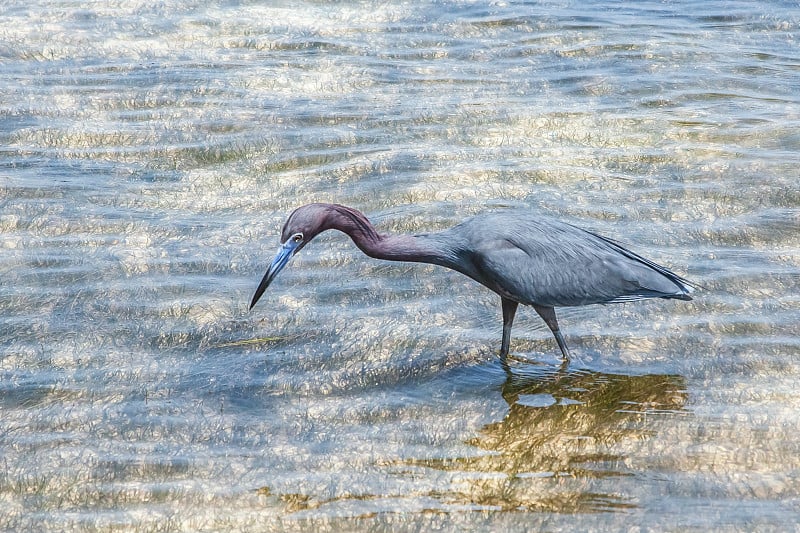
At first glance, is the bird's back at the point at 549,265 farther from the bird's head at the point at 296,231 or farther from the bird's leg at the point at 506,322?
the bird's head at the point at 296,231

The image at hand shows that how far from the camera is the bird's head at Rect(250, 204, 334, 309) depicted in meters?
5.02

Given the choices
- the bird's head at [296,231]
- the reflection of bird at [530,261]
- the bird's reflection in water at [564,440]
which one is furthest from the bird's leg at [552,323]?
the bird's head at [296,231]

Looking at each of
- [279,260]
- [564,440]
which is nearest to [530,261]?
[564,440]

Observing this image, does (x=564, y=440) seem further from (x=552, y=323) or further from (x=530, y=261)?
(x=530, y=261)

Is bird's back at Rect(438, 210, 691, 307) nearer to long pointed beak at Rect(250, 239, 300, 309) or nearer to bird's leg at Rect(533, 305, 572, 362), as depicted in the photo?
bird's leg at Rect(533, 305, 572, 362)

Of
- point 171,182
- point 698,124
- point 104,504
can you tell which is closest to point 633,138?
point 698,124

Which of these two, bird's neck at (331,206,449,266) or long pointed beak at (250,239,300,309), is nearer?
long pointed beak at (250,239,300,309)

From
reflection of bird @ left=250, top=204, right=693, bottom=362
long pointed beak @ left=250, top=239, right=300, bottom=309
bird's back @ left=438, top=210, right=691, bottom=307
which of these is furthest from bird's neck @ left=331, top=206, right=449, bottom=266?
long pointed beak @ left=250, top=239, right=300, bottom=309

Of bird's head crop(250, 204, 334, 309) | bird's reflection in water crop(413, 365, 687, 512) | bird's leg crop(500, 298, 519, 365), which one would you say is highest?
bird's head crop(250, 204, 334, 309)

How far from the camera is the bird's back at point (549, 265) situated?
17.4 feet

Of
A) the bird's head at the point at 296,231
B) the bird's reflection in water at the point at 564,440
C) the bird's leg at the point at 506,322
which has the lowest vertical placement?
the bird's reflection in water at the point at 564,440

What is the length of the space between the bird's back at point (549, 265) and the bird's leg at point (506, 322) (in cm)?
8

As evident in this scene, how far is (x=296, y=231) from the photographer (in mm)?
5027

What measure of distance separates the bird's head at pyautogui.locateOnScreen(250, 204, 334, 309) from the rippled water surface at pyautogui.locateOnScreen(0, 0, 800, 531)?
578 millimetres
